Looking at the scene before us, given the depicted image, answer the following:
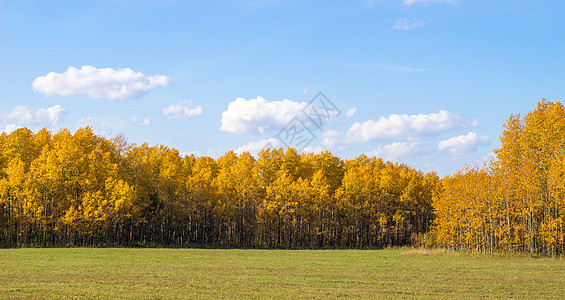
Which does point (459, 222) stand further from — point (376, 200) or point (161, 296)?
point (161, 296)

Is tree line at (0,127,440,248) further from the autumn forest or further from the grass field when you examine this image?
the grass field

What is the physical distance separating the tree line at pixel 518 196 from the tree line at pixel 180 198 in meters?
23.6

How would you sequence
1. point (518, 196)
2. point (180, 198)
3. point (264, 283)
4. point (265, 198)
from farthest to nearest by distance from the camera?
point (265, 198) < point (180, 198) < point (518, 196) < point (264, 283)

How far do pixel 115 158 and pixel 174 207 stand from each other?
37.2ft

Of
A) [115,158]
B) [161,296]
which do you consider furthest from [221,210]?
[161,296]

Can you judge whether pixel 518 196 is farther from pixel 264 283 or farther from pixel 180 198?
pixel 180 198

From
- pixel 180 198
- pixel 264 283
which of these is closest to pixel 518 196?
pixel 264 283

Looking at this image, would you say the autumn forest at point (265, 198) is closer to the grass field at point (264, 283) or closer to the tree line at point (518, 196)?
the tree line at point (518, 196)

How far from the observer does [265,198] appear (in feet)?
251

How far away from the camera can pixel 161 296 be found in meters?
18.6

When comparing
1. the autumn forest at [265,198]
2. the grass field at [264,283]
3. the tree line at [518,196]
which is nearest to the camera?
the grass field at [264,283]

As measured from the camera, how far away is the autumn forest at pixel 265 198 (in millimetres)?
51062

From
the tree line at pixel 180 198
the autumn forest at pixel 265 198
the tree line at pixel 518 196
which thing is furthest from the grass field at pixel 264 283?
the tree line at pixel 180 198

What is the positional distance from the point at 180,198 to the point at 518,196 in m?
44.5
